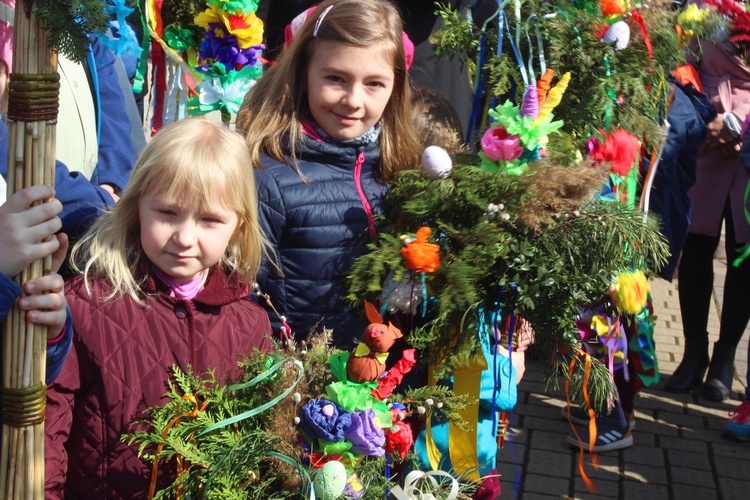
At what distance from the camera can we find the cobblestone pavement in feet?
13.0

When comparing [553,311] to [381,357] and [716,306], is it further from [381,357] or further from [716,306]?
[716,306]

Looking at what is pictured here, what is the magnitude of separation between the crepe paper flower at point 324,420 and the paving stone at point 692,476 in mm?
2659

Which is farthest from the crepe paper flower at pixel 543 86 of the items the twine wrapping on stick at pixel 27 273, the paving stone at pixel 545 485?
the paving stone at pixel 545 485

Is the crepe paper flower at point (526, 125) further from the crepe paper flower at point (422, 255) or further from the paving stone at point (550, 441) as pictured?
the paving stone at point (550, 441)

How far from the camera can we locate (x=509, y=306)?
6.93 feet

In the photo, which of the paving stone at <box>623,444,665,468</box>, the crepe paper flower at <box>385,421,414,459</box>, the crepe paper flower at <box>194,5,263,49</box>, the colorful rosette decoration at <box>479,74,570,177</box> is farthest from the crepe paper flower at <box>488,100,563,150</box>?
the paving stone at <box>623,444,665,468</box>

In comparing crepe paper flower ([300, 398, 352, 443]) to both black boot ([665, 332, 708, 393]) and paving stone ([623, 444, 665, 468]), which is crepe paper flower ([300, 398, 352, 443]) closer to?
paving stone ([623, 444, 665, 468])

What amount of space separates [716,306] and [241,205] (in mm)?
4942

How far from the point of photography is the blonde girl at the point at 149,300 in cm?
204

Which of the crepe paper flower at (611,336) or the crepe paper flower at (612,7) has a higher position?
the crepe paper flower at (612,7)

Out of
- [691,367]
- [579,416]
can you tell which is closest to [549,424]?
[579,416]

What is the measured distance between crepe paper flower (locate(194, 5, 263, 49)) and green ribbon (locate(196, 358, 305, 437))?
1.50 metres

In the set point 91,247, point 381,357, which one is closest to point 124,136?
point 91,247

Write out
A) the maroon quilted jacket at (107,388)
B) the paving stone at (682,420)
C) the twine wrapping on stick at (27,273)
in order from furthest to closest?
1. the paving stone at (682,420)
2. the maroon quilted jacket at (107,388)
3. the twine wrapping on stick at (27,273)
